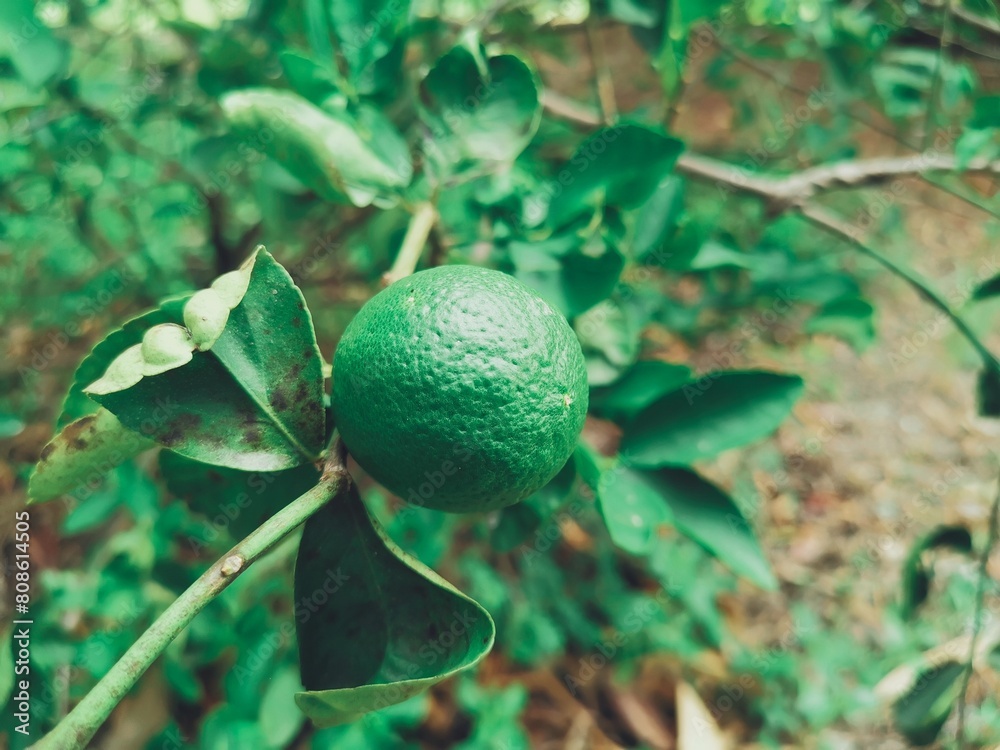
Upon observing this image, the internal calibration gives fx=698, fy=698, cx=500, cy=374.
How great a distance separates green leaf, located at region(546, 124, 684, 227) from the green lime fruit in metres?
0.24

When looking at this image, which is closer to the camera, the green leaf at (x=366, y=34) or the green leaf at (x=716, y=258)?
the green leaf at (x=366, y=34)

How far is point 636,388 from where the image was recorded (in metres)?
0.82

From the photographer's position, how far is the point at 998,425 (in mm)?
2119

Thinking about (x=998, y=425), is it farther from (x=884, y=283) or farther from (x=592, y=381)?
(x=592, y=381)

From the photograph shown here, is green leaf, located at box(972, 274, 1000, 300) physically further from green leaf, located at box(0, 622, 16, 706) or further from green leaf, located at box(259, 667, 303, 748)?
green leaf, located at box(0, 622, 16, 706)

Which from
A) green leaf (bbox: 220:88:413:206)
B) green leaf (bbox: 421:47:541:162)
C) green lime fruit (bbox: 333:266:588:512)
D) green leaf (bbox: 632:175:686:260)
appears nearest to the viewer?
green lime fruit (bbox: 333:266:588:512)

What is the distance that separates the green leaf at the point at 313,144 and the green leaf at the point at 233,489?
292 millimetres

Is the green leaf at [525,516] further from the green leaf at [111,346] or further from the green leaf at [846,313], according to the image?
the green leaf at [846,313]

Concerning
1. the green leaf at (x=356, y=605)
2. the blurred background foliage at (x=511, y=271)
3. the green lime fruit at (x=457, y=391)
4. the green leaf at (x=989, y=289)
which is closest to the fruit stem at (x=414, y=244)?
the blurred background foliage at (x=511, y=271)

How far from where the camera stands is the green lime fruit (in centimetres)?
53

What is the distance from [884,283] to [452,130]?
7.04ft

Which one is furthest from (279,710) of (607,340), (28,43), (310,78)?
(28,43)

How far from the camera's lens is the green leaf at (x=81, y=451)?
1.74 feet

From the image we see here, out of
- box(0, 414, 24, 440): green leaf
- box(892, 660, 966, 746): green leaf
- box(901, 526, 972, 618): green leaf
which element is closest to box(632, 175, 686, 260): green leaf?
box(901, 526, 972, 618): green leaf
